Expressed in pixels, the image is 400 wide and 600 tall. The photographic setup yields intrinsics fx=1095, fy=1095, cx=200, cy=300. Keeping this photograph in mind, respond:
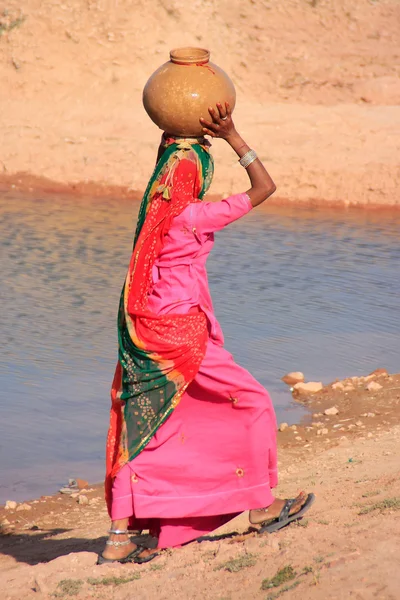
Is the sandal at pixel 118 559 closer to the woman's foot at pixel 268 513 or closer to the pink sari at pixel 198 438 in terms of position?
the pink sari at pixel 198 438

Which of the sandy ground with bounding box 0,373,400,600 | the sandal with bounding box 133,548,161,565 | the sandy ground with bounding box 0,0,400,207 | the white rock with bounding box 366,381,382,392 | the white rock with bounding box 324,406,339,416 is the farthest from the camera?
the sandy ground with bounding box 0,0,400,207

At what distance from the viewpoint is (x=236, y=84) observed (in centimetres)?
1994

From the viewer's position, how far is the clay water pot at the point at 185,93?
13.1 ft

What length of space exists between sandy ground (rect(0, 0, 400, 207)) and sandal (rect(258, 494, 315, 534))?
12.1 meters

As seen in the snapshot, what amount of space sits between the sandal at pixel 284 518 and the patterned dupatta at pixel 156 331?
0.59 metres

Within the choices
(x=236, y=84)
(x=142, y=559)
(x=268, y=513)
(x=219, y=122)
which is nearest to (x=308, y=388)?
(x=268, y=513)

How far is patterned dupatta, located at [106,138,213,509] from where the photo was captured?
4031 millimetres

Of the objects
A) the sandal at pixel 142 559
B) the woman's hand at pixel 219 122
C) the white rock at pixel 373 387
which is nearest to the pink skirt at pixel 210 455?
the sandal at pixel 142 559

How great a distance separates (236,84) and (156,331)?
1642 centimetres

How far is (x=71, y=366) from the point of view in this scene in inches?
312

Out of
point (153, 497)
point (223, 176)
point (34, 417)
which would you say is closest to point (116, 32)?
point (223, 176)

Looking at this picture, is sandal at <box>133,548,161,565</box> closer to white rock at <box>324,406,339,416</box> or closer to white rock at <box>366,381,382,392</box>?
white rock at <box>324,406,339,416</box>

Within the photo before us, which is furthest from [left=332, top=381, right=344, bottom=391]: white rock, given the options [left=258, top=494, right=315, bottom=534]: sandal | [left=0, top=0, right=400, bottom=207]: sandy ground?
[left=0, top=0, right=400, bottom=207]: sandy ground

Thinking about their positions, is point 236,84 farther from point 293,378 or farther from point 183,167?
point 183,167
